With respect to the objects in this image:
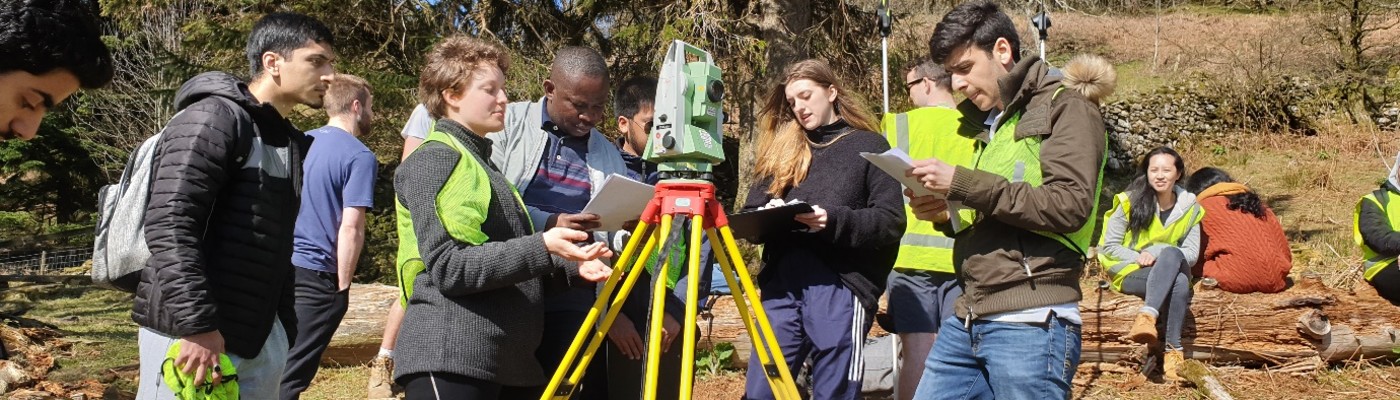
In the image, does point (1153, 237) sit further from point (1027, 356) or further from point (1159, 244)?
point (1027, 356)

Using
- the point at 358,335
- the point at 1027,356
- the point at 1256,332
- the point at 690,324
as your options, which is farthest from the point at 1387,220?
the point at 358,335

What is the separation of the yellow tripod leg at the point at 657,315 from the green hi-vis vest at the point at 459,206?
42cm

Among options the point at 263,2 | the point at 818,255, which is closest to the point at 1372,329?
the point at 818,255

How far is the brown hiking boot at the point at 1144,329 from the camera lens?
5.80m

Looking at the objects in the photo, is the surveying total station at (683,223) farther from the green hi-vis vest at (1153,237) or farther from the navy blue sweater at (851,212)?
the green hi-vis vest at (1153,237)

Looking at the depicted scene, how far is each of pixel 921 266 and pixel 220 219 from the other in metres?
2.62

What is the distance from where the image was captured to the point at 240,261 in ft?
8.21

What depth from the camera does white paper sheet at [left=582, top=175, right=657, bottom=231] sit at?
8.33ft

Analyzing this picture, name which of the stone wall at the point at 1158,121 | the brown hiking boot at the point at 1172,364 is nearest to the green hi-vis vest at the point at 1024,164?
the brown hiking boot at the point at 1172,364

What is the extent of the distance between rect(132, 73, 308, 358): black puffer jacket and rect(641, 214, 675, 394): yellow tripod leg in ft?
2.90

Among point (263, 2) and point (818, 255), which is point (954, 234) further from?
point (263, 2)

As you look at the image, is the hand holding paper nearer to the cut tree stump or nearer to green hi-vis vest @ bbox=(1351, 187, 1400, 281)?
the cut tree stump

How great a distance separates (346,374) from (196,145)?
14.2ft

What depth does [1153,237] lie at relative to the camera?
652 cm
